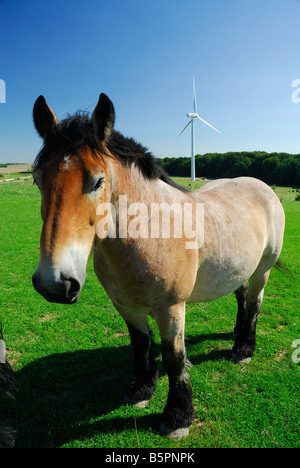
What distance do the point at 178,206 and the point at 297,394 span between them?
2722 millimetres

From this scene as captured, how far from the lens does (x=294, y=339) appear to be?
418cm

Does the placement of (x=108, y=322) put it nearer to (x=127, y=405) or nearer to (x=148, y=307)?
(x=127, y=405)

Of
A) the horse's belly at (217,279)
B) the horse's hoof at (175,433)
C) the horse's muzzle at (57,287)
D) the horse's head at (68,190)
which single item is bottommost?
the horse's hoof at (175,433)

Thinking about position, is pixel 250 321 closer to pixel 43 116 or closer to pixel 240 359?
pixel 240 359

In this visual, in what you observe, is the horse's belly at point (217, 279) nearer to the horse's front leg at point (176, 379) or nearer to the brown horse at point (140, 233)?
the brown horse at point (140, 233)

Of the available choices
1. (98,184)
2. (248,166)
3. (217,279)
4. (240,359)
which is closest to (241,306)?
(240,359)

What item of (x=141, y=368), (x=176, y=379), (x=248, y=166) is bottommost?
(x=141, y=368)

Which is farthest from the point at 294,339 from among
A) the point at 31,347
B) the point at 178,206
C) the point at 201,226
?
the point at 31,347

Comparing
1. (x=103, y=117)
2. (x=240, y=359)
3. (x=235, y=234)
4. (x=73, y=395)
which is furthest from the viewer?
(x=240, y=359)

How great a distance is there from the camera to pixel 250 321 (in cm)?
376

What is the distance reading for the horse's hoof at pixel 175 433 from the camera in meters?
2.53

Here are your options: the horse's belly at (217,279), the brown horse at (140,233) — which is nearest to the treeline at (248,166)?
the brown horse at (140,233)

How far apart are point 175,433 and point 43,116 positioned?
10.1 feet

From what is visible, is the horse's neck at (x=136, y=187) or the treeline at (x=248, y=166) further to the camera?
the treeline at (x=248, y=166)
